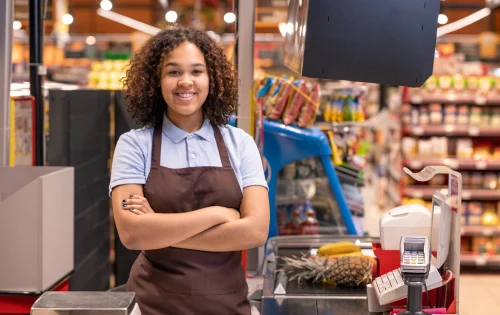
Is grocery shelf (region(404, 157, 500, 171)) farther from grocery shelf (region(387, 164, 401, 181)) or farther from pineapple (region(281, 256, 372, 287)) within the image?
pineapple (region(281, 256, 372, 287))

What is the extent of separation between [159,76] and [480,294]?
6189mm

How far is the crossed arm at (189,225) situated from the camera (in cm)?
241

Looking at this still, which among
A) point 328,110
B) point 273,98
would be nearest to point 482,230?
point 328,110

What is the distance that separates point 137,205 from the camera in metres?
2.43

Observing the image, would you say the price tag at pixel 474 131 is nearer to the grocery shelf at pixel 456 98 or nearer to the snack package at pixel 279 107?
the grocery shelf at pixel 456 98

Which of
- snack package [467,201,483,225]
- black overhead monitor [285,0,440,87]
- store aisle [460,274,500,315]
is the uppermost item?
black overhead monitor [285,0,440,87]

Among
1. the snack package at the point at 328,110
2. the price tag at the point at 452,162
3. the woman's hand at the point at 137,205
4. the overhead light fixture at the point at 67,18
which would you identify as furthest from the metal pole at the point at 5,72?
the overhead light fixture at the point at 67,18

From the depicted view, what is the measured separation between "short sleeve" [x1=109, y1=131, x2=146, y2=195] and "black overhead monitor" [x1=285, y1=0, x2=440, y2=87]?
2.08ft

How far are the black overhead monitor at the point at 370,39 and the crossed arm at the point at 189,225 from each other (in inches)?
22.2

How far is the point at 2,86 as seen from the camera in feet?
13.1

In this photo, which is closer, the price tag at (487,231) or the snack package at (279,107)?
the snack package at (279,107)

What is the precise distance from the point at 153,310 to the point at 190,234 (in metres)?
0.29

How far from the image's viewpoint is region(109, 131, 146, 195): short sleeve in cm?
250

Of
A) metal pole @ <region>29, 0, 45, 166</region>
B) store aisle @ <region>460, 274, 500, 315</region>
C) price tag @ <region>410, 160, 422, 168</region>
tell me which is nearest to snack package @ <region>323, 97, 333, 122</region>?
metal pole @ <region>29, 0, 45, 166</region>
